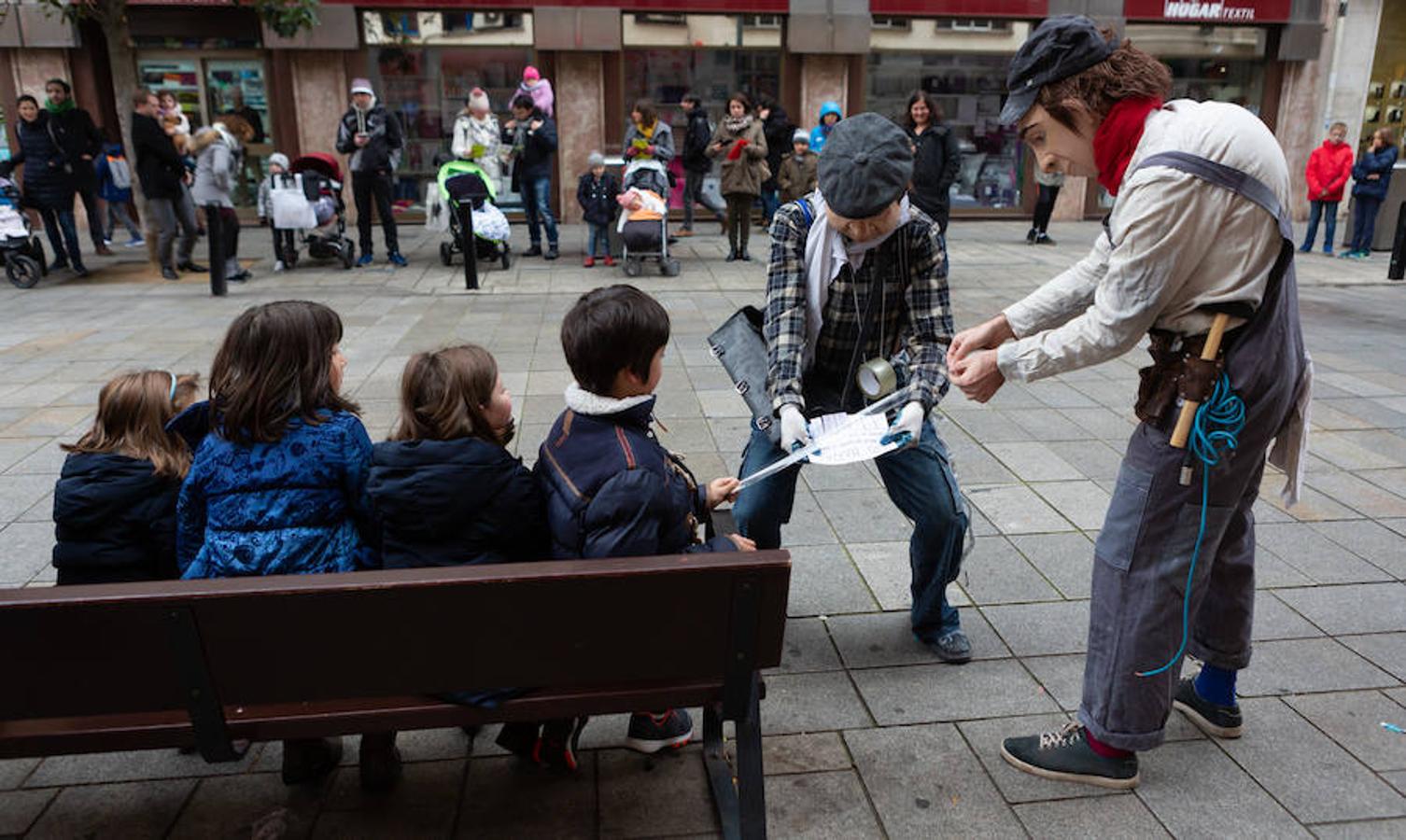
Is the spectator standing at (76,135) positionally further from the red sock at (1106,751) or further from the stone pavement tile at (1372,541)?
the stone pavement tile at (1372,541)

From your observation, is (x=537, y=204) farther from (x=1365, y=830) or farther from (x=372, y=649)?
(x=1365, y=830)

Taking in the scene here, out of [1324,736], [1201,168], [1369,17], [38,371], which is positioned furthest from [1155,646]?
[1369,17]

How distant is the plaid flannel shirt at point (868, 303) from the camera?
298 centimetres

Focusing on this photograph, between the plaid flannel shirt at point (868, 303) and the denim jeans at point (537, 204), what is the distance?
30.1ft

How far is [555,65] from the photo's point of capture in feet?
48.1

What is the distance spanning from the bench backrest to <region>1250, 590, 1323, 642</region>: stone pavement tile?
7.24 feet

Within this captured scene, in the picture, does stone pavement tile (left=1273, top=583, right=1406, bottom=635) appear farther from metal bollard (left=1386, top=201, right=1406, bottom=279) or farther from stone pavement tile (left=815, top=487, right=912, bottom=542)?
metal bollard (left=1386, top=201, right=1406, bottom=279)

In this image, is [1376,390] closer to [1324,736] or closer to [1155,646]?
[1324,736]

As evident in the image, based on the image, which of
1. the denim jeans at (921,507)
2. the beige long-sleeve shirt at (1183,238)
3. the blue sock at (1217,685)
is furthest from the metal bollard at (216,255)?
the blue sock at (1217,685)

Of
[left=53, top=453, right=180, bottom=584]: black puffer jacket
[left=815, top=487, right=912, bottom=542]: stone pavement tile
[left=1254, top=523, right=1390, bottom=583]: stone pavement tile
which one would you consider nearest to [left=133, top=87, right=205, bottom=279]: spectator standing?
[left=815, top=487, right=912, bottom=542]: stone pavement tile

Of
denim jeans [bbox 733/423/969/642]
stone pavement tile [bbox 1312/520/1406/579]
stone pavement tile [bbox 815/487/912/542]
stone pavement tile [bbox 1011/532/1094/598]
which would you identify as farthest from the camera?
stone pavement tile [bbox 815/487/912/542]

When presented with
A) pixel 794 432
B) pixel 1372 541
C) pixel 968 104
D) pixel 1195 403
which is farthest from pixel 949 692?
pixel 968 104

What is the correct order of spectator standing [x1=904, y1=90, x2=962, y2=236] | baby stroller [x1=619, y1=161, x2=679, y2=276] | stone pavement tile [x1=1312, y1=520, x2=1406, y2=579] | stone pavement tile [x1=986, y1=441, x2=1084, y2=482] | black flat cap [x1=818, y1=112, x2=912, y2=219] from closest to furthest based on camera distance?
black flat cap [x1=818, y1=112, x2=912, y2=219], stone pavement tile [x1=1312, y1=520, x2=1406, y2=579], stone pavement tile [x1=986, y1=441, x2=1084, y2=482], spectator standing [x1=904, y1=90, x2=962, y2=236], baby stroller [x1=619, y1=161, x2=679, y2=276]

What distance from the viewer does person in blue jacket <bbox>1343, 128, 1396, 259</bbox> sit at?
488 inches
